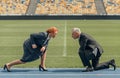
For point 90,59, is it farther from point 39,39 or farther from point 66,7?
point 66,7

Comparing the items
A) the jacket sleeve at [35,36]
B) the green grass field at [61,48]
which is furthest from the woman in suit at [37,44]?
the green grass field at [61,48]

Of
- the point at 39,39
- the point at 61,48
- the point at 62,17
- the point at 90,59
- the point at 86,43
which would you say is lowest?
the point at 62,17

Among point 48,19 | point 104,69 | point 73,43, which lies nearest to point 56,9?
point 48,19

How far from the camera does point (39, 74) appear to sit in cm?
1316

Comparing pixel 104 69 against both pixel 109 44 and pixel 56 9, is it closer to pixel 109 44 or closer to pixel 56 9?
pixel 109 44

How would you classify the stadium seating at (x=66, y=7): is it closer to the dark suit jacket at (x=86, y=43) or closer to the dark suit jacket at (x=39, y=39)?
the dark suit jacket at (x=86, y=43)

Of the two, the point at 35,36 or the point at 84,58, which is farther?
the point at 84,58

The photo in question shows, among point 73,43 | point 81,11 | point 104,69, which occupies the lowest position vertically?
point 81,11

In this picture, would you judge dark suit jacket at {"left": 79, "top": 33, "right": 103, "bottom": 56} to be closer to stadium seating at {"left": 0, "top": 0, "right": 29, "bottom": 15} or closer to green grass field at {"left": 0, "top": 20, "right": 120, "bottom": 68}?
green grass field at {"left": 0, "top": 20, "right": 120, "bottom": 68}

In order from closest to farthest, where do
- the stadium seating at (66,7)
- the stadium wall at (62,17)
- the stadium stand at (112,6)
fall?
the stadium wall at (62,17) → the stadium stand at (112,6) → the stadium seating at (66,7)

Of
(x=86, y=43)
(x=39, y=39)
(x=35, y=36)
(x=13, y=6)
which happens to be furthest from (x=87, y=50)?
(x=13, y=6)

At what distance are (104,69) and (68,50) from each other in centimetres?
581

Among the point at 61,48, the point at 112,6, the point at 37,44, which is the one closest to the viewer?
the point at 37,44

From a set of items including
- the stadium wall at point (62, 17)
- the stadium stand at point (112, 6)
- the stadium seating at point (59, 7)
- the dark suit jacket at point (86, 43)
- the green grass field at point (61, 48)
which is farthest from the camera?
the stadium seating at point (59, 7)
